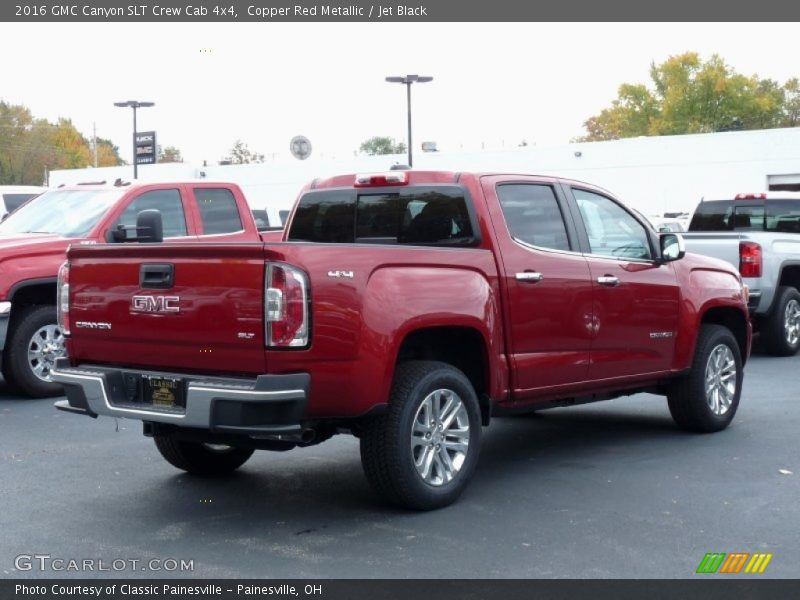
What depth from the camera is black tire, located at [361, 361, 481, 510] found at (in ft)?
20.0

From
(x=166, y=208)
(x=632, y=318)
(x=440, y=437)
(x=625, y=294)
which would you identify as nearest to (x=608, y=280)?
(x=625, y=294)

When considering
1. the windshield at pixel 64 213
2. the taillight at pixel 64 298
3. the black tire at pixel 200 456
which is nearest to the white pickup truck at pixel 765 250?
the windshield at pixel 64 213

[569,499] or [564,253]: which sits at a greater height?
[564,253]

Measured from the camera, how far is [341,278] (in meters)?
5.76

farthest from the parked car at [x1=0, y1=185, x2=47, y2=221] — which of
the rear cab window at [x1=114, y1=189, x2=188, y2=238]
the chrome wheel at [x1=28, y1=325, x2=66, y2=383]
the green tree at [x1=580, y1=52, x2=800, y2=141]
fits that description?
the green tree at [x1=580, y1=52, x2=800, y2=141]

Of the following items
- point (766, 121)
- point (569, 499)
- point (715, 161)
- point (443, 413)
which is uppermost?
point (766, 121)

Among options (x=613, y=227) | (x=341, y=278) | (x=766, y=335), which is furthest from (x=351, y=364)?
(x=766, y=335)

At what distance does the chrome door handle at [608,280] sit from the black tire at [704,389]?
131 cm

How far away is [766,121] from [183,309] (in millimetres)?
90416

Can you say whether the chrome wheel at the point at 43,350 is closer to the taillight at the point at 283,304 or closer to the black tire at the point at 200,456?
the black tire at the point at 200,456

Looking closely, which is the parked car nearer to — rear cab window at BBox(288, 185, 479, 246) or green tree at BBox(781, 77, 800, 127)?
rear cab window at BBox(288, 185, 479, 246)

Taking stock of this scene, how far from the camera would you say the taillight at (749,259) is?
518 inches

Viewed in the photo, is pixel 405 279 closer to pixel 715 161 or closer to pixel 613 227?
pixel 613 227

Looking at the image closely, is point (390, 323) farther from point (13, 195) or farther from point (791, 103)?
point (791, 103)
